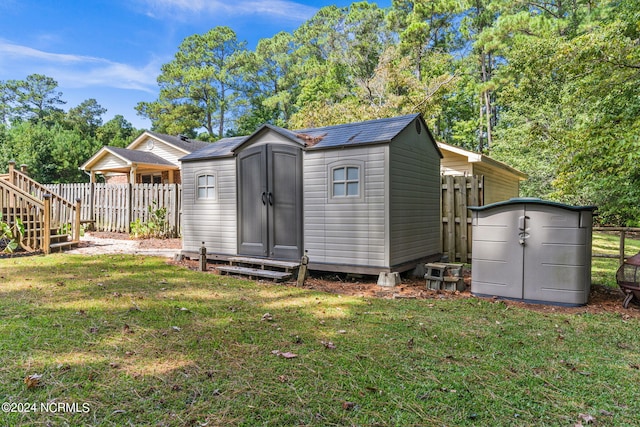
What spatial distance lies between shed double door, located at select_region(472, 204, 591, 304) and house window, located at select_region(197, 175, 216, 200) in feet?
17.7

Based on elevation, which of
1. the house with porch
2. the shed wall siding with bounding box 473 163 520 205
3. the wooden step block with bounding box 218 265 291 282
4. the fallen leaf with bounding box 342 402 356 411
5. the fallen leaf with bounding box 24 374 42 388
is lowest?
the fallen leaf with bounding box 342 402 356 411

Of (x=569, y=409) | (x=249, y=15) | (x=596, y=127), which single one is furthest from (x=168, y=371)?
(x=249, y=15)

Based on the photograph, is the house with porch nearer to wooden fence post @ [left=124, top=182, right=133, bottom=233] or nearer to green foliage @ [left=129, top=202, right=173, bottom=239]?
wooden fence post @ [left=124, top=182, right=133, bottom=233]

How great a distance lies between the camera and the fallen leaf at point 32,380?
2.48 meters

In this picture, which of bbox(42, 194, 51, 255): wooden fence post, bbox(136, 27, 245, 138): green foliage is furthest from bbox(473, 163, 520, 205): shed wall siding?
bbox(136, 27, 245, 138): green foliage

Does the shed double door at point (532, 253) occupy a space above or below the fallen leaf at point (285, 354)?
above

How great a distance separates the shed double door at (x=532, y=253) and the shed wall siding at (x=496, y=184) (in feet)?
25.3

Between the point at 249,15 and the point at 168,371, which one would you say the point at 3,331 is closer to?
the point at 168,371

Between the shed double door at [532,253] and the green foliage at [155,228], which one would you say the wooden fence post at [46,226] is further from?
the shed double door at [532,253]

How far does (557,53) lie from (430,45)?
824 inches

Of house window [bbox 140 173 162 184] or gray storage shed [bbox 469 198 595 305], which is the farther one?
house window [bbox 140 173 162 184]

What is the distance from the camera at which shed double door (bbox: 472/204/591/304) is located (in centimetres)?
461

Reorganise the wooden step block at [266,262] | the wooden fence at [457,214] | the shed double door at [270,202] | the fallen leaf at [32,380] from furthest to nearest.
A: the wooden fence at [457,214] < the shed double door at [270,202] < the wooden step block at [266,262] < the fallen leaf at [32,380]

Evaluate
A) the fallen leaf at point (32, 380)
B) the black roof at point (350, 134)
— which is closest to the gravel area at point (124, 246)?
the black roof at point (350, 134)
